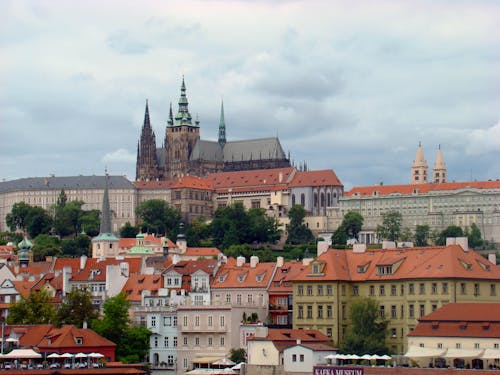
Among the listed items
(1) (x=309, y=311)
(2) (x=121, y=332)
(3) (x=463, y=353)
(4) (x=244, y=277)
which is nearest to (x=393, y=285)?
(1) (x=309, y=311)

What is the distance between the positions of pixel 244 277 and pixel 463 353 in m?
26.5

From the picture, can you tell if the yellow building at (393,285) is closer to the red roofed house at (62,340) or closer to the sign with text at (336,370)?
the sign with text at (336,370)

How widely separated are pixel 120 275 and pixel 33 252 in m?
78.0

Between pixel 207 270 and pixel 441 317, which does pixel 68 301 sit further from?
pixel 441 317

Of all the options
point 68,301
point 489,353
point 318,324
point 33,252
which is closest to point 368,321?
point 318,324

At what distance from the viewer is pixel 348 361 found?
9000cm

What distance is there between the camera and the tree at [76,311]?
338 ft

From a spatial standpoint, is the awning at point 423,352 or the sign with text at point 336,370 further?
the awning at point 423,352

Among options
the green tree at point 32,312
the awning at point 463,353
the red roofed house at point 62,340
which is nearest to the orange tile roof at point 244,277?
the green tree at point 32,312

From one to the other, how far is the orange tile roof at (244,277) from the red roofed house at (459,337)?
18.9 metres

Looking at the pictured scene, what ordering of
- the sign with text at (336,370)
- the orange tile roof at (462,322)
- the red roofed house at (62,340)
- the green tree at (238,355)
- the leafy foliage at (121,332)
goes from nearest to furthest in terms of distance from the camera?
the sign with text at (336,370) < the orange tile roof at (462,322) < the red roofed house at (62,340) < the green tree at (238,355) < the leafy foliage at (121,332)

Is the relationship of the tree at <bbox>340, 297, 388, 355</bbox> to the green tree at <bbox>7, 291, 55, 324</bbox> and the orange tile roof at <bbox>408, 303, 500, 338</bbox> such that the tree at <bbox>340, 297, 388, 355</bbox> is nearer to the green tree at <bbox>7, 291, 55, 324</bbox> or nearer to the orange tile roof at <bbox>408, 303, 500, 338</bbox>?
the orange tile roof at <bbox>408, 303, 500, 338</bbox>

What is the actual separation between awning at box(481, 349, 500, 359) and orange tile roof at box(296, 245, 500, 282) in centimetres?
1134

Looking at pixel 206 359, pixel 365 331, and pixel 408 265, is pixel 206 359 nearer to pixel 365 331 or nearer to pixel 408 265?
pixel 365 331
